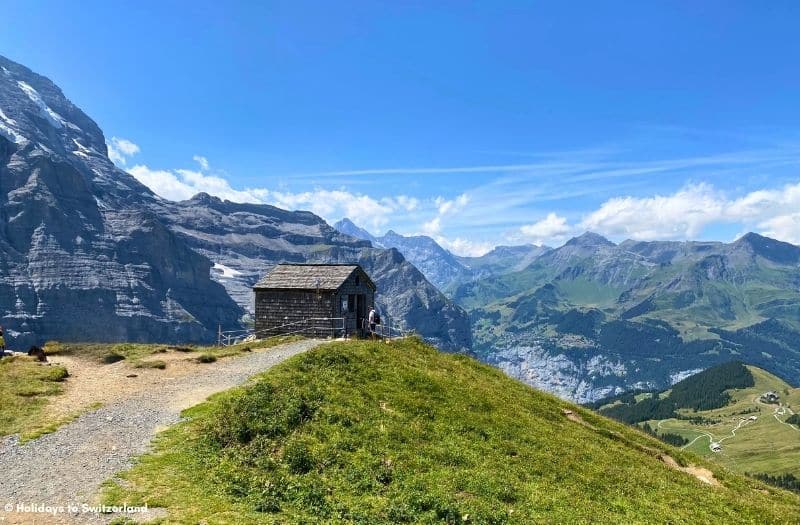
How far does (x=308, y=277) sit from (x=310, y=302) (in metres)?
3.58

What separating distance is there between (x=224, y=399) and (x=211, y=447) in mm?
5727

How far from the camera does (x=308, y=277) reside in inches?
2381

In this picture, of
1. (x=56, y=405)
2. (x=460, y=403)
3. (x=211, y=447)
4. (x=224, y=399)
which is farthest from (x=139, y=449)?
(x=460, y=403)

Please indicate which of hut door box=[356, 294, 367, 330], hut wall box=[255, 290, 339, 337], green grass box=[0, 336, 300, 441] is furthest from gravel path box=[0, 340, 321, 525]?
hut door box=[356, 294, 367, 330]

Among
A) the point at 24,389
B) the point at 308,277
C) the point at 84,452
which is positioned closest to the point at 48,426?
the point at 84,452

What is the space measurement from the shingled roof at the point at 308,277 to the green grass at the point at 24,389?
87.6 ft

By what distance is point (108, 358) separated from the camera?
4038 cm

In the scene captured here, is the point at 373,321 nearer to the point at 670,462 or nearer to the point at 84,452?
the point at 670,462

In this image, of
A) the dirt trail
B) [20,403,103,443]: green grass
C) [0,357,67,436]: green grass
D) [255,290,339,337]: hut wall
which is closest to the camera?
[20,403,103,443]: green grass

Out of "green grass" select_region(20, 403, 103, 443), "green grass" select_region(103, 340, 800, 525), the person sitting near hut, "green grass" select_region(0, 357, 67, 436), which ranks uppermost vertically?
the person sitting near hut

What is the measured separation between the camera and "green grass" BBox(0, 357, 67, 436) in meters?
24.0

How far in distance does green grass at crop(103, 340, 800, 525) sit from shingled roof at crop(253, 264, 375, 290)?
79.8 feet

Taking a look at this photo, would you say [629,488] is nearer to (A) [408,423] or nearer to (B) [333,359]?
(A) [408,423]

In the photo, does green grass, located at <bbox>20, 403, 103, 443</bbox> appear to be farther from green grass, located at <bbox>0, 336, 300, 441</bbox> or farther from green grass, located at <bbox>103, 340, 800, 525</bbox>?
green grass, located at <bbox>103, 340, 800, 525</bbox>
